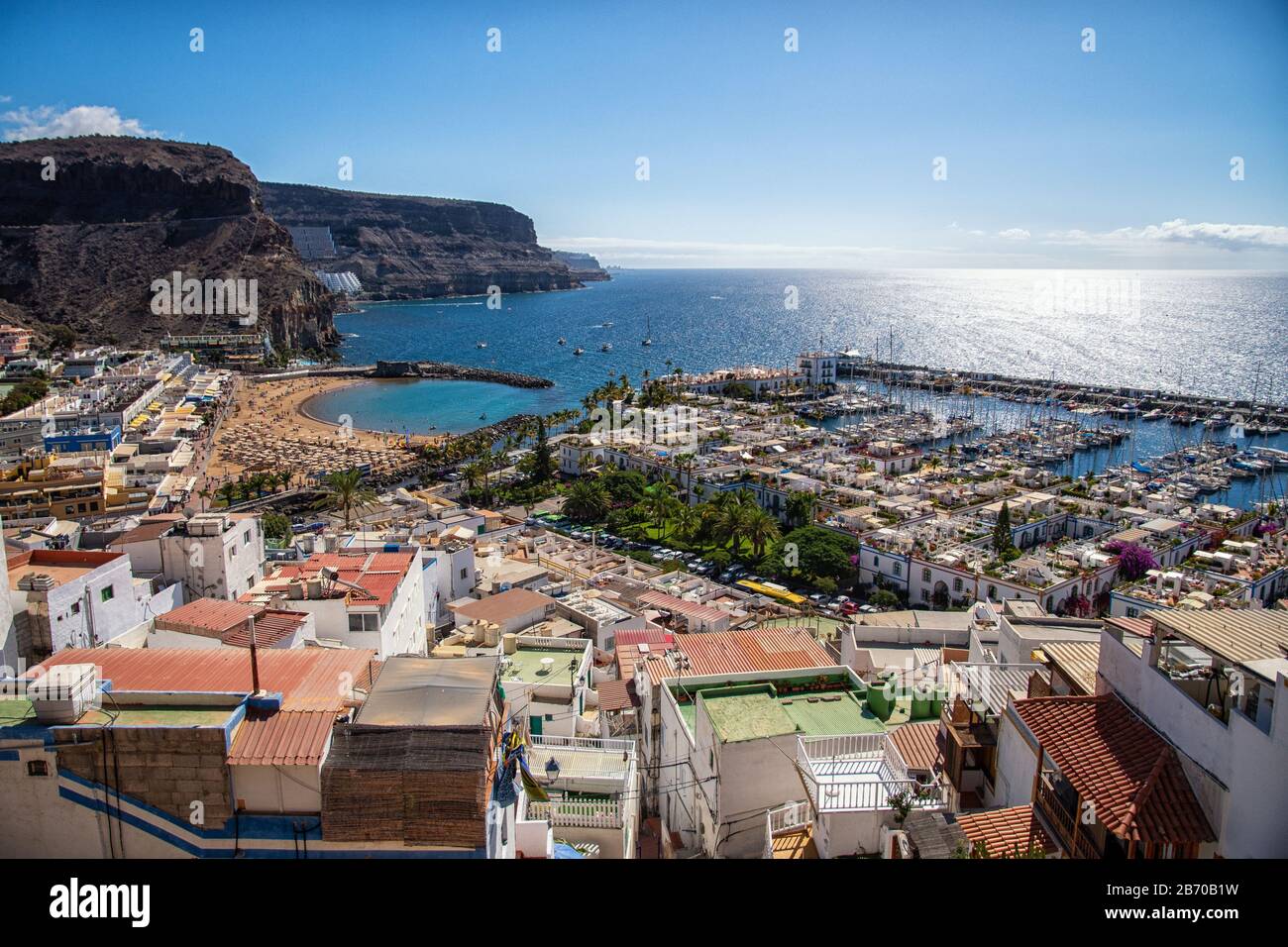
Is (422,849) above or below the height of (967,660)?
above

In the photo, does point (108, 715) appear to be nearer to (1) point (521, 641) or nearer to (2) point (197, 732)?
(2) point (197, 732)

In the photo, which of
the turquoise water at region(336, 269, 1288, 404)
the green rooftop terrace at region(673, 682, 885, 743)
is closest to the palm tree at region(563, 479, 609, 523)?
the green rooftop terrace at region(673, 682, 885, 743)

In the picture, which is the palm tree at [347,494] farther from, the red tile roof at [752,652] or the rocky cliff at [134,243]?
the rocky cliff at [134,243]

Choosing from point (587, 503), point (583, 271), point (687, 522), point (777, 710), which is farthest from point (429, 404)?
point (583, 271)

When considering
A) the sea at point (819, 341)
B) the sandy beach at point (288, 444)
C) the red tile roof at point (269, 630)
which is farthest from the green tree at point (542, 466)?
the red tile roof at point (269, 630)

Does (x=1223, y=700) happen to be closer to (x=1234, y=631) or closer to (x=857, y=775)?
(x=1234, y=631)
